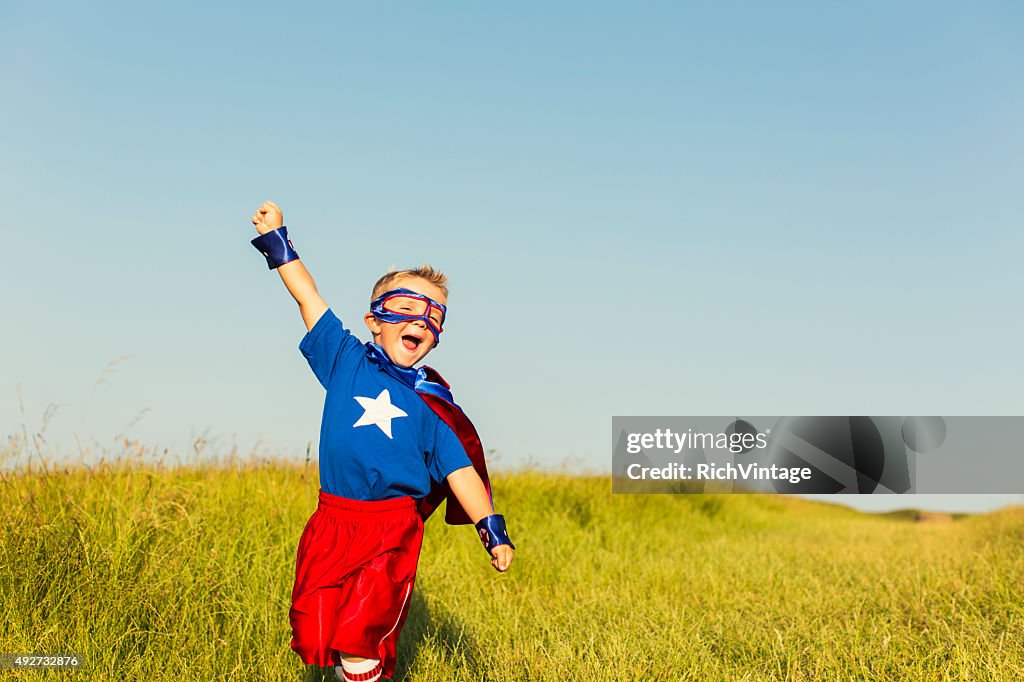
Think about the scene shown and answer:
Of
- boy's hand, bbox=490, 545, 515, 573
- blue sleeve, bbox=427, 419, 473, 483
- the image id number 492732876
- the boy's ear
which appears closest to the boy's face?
the boy's ear

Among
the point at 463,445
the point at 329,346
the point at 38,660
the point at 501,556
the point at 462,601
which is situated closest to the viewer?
the point at 501,556

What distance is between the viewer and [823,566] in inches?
307

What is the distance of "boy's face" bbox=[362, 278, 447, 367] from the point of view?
356 cm

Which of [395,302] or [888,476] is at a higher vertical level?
[395,302]

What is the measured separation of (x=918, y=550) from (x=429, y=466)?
7602 mm

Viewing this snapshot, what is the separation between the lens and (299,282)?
354cm

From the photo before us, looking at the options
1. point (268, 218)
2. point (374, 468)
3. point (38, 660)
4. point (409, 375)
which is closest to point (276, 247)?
point (268, 218)

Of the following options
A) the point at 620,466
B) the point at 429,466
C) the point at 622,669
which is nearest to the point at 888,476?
the point at 620,466

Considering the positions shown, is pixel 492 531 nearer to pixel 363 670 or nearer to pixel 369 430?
pixel 369 430

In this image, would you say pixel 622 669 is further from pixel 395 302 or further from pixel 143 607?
pixel 143 607

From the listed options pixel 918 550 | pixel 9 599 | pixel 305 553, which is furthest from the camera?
pixel 918 550

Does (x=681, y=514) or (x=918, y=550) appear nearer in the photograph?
(x=918, y=550)

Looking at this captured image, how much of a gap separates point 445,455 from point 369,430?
0.34 meters

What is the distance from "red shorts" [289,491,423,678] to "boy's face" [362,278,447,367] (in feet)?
1.88
